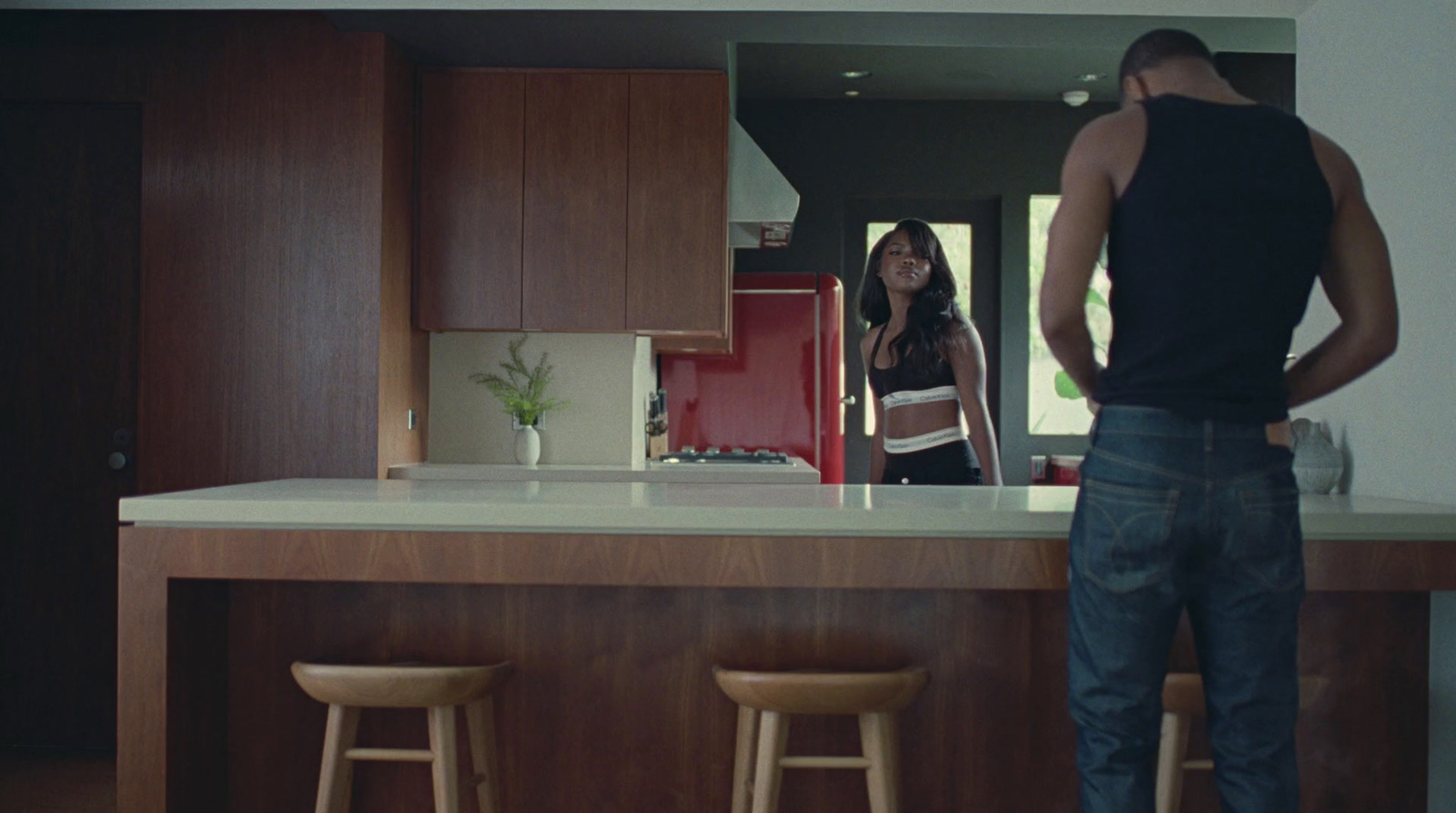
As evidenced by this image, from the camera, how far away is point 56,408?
3.78m

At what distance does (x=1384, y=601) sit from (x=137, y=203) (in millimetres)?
3630

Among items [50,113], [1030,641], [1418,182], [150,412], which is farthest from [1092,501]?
[50,113]

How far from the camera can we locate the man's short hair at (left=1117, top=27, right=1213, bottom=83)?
65.5 inches

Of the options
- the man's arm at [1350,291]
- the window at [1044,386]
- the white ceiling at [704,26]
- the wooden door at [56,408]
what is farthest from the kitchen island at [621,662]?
the window at [1044,386]

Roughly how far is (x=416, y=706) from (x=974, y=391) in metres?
1.96

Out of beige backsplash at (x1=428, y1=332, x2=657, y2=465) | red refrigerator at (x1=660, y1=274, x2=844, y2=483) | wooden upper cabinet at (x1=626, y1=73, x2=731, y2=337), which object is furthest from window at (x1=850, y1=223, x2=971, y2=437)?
wooden upper cabinet at (x1=626, y1=73, x2=731, y2=337)

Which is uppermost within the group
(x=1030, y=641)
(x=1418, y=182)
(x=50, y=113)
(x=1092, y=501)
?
(x=50, y=113)

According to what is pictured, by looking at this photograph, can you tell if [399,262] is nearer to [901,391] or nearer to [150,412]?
[150,412]

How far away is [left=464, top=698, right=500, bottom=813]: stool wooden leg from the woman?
1692 millimetres

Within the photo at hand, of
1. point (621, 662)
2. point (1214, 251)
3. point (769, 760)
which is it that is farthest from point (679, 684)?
point (1214, 251)

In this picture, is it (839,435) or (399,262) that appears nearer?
(399,262)

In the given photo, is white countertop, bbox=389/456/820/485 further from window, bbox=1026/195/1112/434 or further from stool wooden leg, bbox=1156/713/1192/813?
window, bbox=1026/195/1112/434

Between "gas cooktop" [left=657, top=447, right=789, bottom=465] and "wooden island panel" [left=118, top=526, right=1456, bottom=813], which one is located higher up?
"gas cooktop" [left=657, top=447, right=789, bottom=465]

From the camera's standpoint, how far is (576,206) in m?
4.12
